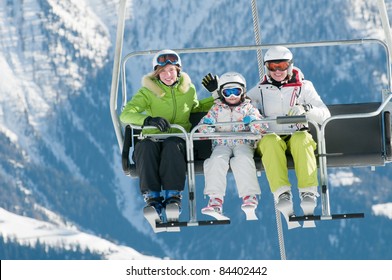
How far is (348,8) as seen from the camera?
168625 mm

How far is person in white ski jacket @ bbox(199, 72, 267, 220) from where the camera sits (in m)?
9.10

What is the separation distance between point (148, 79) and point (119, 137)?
21.2 inches

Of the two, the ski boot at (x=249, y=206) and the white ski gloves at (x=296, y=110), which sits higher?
the white ski gloves at (x=296, y=110)

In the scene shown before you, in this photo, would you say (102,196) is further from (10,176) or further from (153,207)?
(153,207)

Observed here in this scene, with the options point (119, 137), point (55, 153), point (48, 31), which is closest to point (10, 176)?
point (55, 153)

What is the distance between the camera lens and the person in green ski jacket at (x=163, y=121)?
30.2ft

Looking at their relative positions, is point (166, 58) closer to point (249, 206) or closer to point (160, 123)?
point (160, 123)

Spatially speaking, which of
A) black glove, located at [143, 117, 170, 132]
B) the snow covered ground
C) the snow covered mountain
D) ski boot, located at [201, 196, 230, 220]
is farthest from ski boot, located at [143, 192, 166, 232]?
the snow covered ground

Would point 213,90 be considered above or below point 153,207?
above

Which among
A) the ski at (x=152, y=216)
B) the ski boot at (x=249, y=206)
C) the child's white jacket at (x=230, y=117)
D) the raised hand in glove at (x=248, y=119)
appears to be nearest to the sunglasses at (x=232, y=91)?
the child's white jacket at (x=230, y=117)

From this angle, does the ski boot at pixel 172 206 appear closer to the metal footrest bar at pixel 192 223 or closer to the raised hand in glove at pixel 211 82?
the metal footrest bar at pixel 192 223

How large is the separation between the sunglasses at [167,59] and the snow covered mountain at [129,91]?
130 meters

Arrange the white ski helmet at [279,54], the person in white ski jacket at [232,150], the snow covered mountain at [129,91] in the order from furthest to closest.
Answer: the snow covered mountain at [129,91]
the white ski helmet at [279,54]
the person in white ski jacket at [232,150]

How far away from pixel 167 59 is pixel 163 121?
0.65 metres
